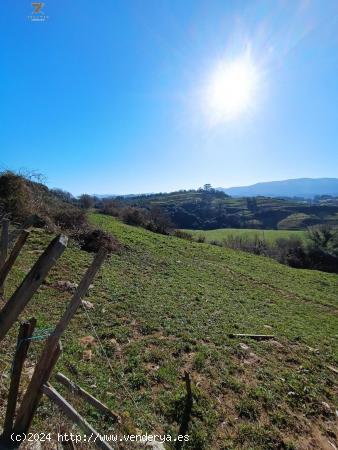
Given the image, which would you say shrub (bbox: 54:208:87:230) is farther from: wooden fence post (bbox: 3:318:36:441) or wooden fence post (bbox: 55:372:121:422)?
wooden fence post (bbox: 3:318:36:441)

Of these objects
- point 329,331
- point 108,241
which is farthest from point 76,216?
point 329,331

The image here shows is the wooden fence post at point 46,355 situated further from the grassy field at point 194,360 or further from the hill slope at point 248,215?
the hill slope at point 248,215

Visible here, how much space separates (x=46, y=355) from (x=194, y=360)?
4.74 meters

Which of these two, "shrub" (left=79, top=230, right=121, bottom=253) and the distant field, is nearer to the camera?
"shrub" (left=79, top=230, right=121, bottom=253)

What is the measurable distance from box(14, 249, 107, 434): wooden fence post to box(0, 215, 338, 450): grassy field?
687 millimetres

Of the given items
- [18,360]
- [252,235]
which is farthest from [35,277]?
[252,235]

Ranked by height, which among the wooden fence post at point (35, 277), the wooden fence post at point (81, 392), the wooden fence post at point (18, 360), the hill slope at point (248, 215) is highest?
the wooden fence post at point (35, 277)

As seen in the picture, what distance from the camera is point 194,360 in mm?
6715

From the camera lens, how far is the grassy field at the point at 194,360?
189 inches

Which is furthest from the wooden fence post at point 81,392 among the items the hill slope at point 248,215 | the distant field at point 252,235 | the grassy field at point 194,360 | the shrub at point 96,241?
the hill slope at point 248,215

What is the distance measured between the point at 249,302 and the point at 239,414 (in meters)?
8.00

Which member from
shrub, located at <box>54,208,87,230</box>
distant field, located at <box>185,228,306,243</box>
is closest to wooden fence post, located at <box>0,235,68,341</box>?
shrub, located at <box>54,208,87,230</box>

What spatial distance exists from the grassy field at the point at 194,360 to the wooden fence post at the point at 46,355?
0.69 meters

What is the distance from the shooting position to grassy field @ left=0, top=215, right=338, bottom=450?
4813 millimetres
